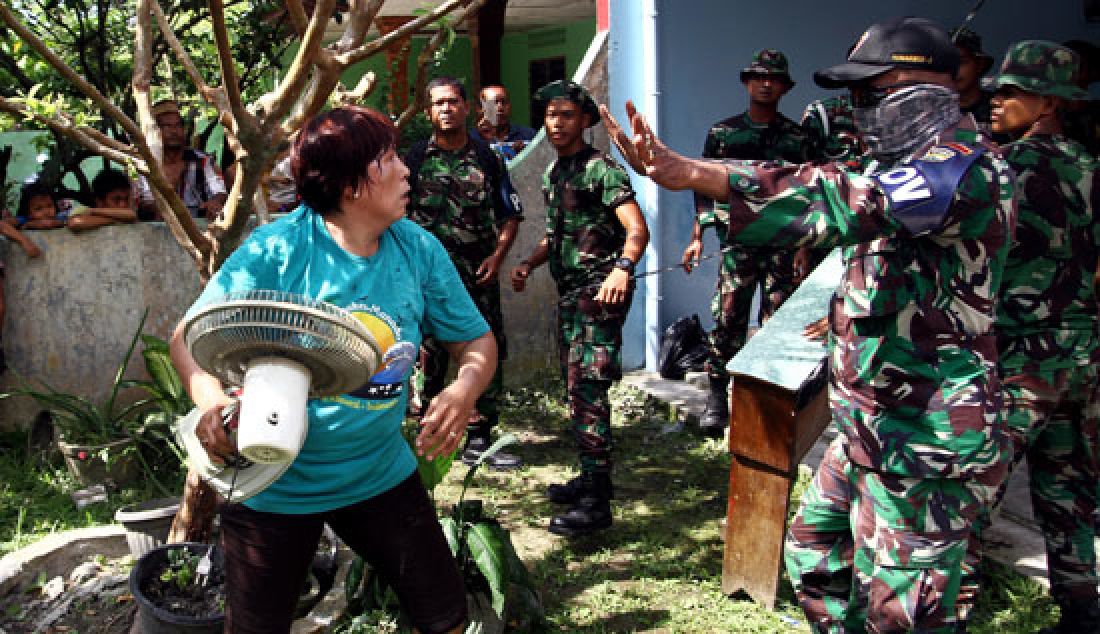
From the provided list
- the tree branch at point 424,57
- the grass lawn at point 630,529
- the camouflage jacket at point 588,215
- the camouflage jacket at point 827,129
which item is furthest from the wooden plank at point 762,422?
the camouflage jacket at point 827,129

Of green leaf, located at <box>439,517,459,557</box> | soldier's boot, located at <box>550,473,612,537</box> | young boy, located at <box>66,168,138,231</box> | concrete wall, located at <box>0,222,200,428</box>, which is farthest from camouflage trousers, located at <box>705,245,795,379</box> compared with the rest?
young boy, located at <box>66,168,138,231</box>

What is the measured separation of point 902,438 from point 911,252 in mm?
462

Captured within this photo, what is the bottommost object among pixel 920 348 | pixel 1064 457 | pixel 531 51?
pixel 1064 457

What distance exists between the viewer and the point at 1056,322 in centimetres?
322

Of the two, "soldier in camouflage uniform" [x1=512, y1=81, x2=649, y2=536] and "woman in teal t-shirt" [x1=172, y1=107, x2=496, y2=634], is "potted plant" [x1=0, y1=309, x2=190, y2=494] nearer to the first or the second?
"soldier in camouflage uniform" [x1=512, y1=81, x2=649, y2=536]

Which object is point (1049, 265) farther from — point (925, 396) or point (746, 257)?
point (746, 257)

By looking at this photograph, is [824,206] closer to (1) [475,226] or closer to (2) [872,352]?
(2) [872,352]

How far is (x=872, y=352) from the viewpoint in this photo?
249 centimetres

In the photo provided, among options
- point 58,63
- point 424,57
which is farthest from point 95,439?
point 424,57

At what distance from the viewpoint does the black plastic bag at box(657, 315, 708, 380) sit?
6.75 metres

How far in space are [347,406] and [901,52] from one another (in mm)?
1610

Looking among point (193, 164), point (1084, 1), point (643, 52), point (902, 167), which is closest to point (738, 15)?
point (643, 52)

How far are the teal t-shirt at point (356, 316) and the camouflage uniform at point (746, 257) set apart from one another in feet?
11.7

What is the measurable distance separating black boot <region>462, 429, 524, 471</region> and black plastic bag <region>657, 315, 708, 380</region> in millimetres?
1653
